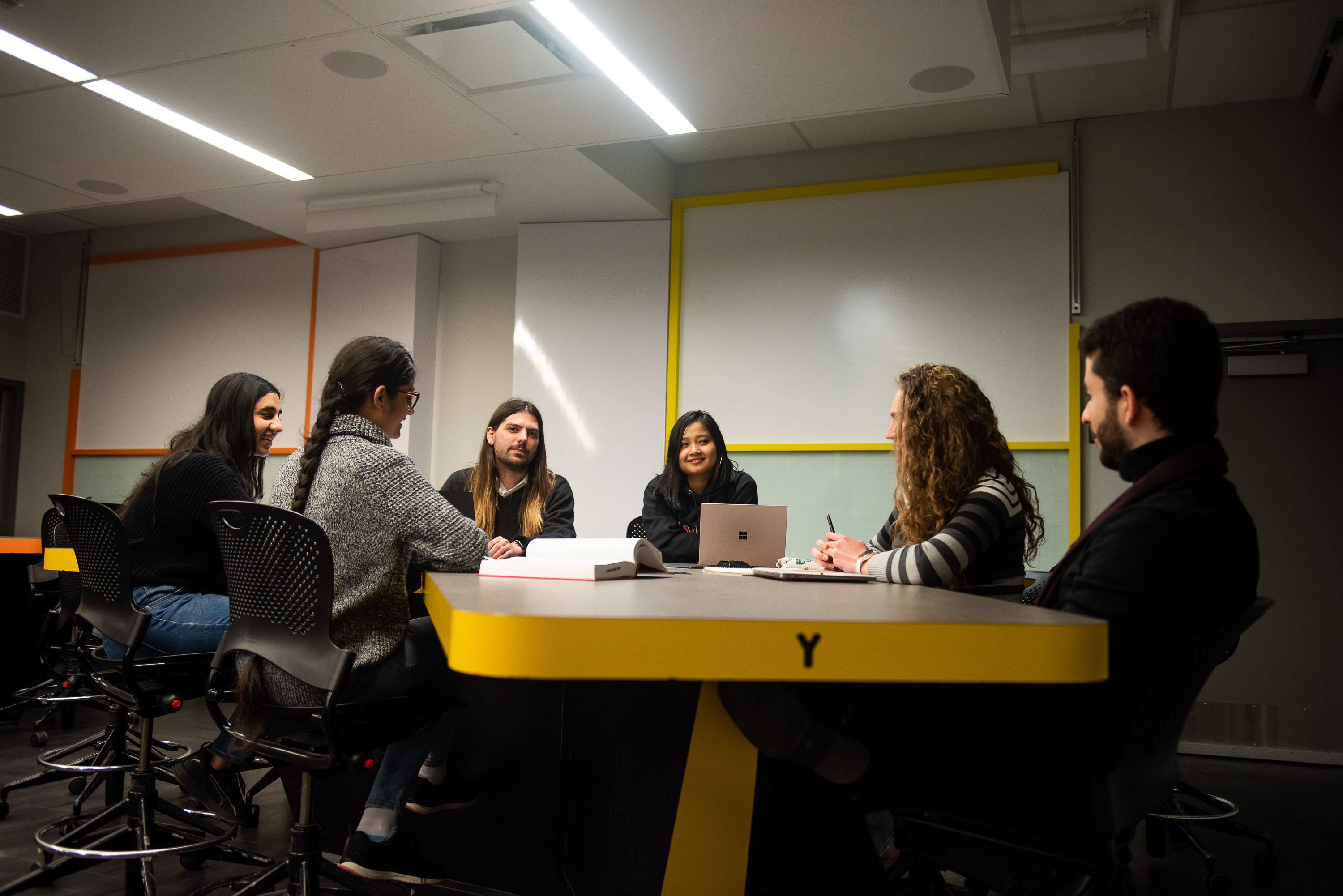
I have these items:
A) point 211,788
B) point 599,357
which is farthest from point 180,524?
point 599,357

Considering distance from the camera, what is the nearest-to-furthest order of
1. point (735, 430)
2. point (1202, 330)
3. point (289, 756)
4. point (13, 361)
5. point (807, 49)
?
point (1202, 330), point (289, 756), point (807, 49), point (735, 430), point (13, 361)

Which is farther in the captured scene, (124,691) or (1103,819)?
(124,691)

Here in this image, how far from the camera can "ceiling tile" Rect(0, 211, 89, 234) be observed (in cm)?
639

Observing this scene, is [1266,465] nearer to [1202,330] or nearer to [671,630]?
[1202,330]

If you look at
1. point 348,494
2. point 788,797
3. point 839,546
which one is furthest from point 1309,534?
point 348,494

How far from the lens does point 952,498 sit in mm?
2016

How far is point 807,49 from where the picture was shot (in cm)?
313

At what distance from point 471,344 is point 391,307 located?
21.4 inches

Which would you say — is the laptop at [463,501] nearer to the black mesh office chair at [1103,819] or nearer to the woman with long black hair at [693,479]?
the woman with long black hair at [693,479]

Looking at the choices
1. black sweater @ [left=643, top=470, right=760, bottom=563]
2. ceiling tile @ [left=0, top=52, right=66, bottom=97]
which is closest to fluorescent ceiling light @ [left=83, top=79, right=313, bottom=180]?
ceiling tile @ [left=0, top=52, right=66, bottom=97]

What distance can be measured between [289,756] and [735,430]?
342 centimetres

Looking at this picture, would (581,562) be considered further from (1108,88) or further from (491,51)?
(1108,88)

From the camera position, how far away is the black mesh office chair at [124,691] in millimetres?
2137

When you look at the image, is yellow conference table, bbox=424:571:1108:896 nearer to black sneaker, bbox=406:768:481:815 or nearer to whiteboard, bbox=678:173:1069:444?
black sneaker, bbox=406:768:481:815
